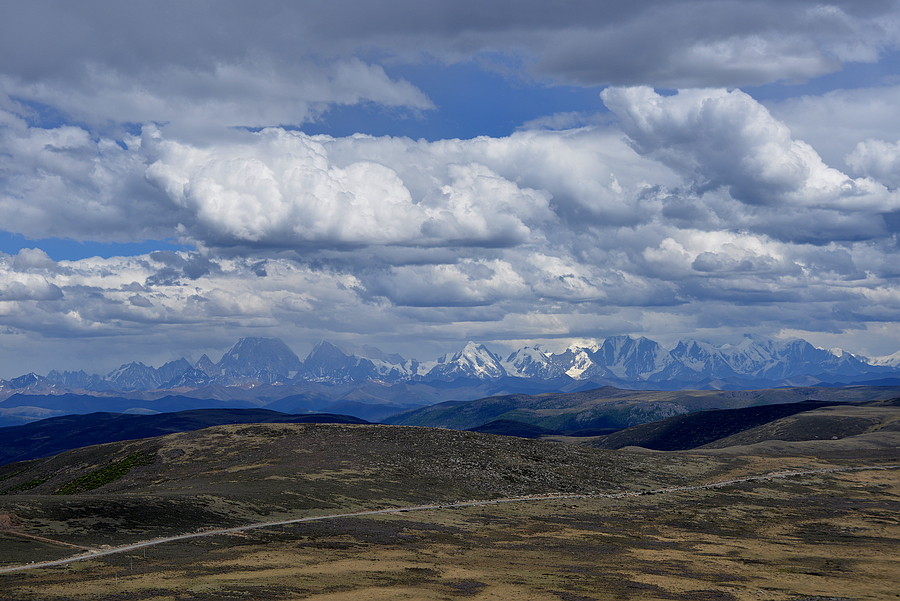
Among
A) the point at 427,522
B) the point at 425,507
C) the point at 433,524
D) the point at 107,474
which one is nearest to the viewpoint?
the point at 433,524

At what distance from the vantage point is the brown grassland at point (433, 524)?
57781mm

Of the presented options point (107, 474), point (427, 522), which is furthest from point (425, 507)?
point (107, 474)

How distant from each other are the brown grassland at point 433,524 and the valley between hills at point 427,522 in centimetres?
41

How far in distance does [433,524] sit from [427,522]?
1.38m

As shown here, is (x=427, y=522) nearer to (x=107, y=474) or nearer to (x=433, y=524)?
(x=433, y=524)

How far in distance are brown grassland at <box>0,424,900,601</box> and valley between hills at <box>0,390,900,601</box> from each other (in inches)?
16.0

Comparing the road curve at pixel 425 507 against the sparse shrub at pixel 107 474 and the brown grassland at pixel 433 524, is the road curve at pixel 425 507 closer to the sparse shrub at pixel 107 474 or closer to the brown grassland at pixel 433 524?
the brown grassland at pixel 433 524

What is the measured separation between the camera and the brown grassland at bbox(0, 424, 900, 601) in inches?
2275

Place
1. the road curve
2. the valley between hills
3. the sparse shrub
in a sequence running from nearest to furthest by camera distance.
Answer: the valley between hills → the road curve → the sparse shrub

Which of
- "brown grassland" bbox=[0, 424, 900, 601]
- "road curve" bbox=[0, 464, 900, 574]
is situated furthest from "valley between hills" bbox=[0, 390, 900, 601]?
"road curve" bbox=[0, 464, 900, 574]

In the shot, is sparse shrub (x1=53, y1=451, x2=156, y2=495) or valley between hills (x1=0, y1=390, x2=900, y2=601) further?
sparse shrub (x1=53, y1=451, x2=156, y2=495)

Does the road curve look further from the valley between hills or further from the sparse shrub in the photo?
the sparse shrub

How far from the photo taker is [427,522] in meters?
92.9

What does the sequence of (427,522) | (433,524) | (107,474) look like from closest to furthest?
(433,524)
(427,522)
(107,474)
